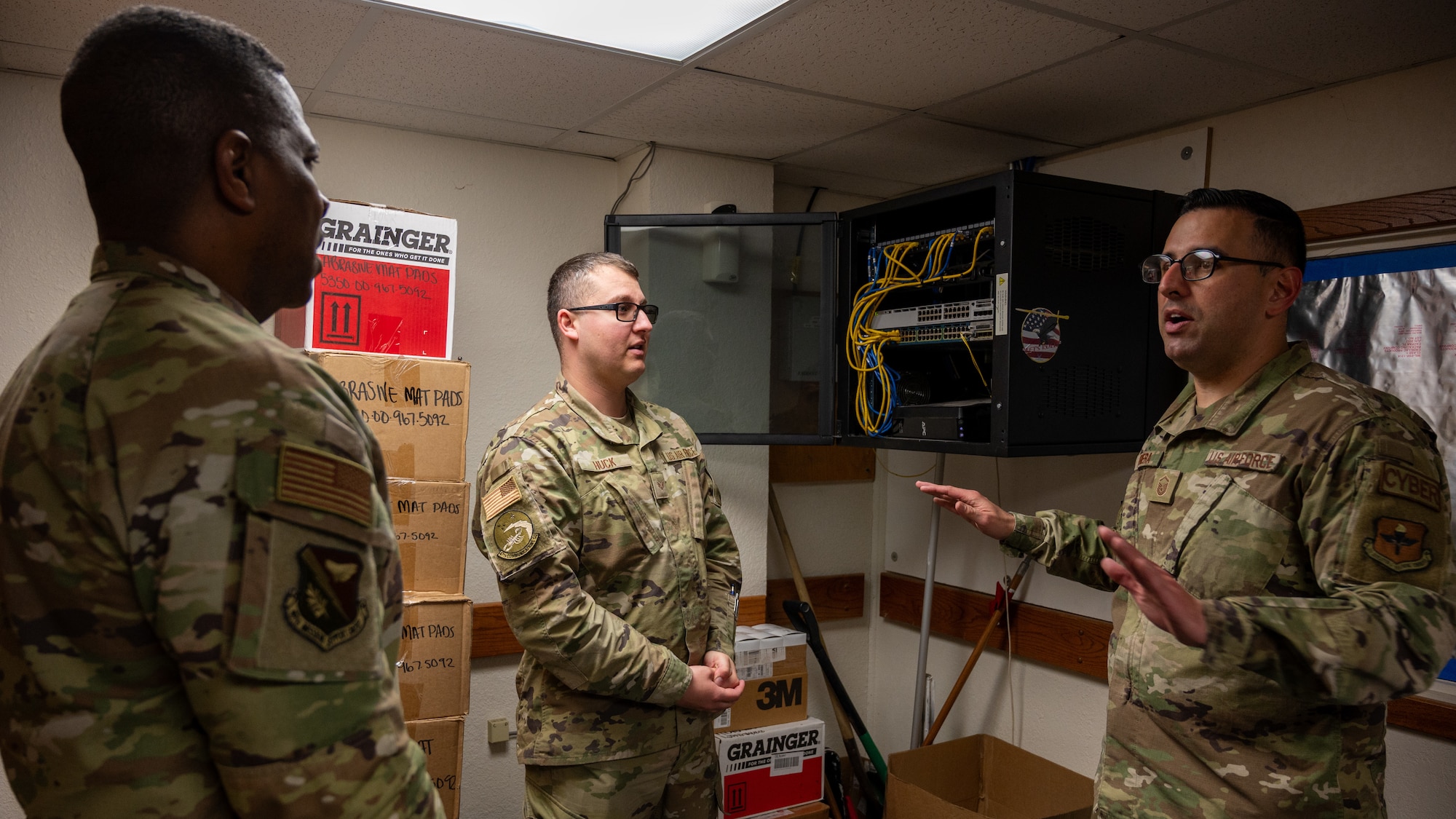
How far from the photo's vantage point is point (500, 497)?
1812 millimetres

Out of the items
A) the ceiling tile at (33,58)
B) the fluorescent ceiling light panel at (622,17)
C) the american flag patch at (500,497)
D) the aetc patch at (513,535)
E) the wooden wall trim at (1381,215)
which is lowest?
the aetc patch at (513,535)

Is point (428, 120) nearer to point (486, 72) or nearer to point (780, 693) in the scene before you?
point (486, 72)

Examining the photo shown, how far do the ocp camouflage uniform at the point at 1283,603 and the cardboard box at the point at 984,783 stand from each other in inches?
42.0

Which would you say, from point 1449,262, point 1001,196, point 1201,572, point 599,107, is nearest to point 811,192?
point 599,107

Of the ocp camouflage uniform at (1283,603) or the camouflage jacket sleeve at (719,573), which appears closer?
the ocp camouflage uniform at (1283,603)

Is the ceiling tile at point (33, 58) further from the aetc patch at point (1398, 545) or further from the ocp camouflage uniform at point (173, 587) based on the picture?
the aetc patch at point (1398, 545)

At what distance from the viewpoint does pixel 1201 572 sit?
154cm

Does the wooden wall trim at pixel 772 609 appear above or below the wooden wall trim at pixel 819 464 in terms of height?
below

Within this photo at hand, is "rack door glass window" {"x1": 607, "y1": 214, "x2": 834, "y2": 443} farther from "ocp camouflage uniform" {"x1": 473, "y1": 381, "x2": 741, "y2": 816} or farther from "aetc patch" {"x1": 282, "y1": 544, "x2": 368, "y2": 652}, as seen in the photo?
"aetc patch" {"x1": 282, "y1": 544, "x2": 368, "y2": 652}

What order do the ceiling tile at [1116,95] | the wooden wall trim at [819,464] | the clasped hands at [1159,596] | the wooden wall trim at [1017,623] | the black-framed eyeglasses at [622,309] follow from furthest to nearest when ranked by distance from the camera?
the wooden wall trim at [819,464] < the wooden wall trim at [1017,623] < the ceiling tile at [1116,95] < the black-framed eyeglasses at [622,309] < the clasped hands at [1159,596]

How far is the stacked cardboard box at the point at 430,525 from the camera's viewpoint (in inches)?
90.7

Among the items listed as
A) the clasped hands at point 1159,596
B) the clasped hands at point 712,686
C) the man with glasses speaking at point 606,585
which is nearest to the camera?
the clasped hands at point 1159,596

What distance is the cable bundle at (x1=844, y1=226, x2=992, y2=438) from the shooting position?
266cm

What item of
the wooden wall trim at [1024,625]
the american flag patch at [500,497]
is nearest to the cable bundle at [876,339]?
the wooden wall trim at [1024,625]
